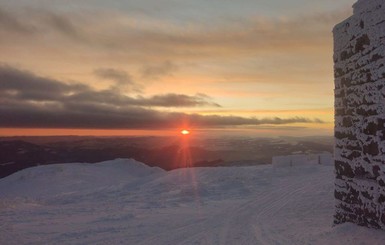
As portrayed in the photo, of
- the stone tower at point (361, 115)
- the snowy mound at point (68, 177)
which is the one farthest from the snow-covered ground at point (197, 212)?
the snowy mound at point (68, 177)

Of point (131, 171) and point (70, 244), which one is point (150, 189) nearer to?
point (70, 244)

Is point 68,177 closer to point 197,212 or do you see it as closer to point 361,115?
point 197,212

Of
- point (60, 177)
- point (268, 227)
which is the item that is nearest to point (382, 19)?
point (268, 227)

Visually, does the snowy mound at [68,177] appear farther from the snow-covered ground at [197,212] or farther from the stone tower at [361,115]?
the stone tower at [361,115]

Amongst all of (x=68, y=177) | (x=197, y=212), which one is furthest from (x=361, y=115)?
(x=68, y=177)

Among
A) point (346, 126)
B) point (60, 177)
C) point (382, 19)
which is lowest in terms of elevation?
point (60, 177)

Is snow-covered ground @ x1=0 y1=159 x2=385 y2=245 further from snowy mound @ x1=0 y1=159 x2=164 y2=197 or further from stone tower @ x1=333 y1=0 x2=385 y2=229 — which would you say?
snowy mound @ x1=0 y1=159 x2=164 y2=197
